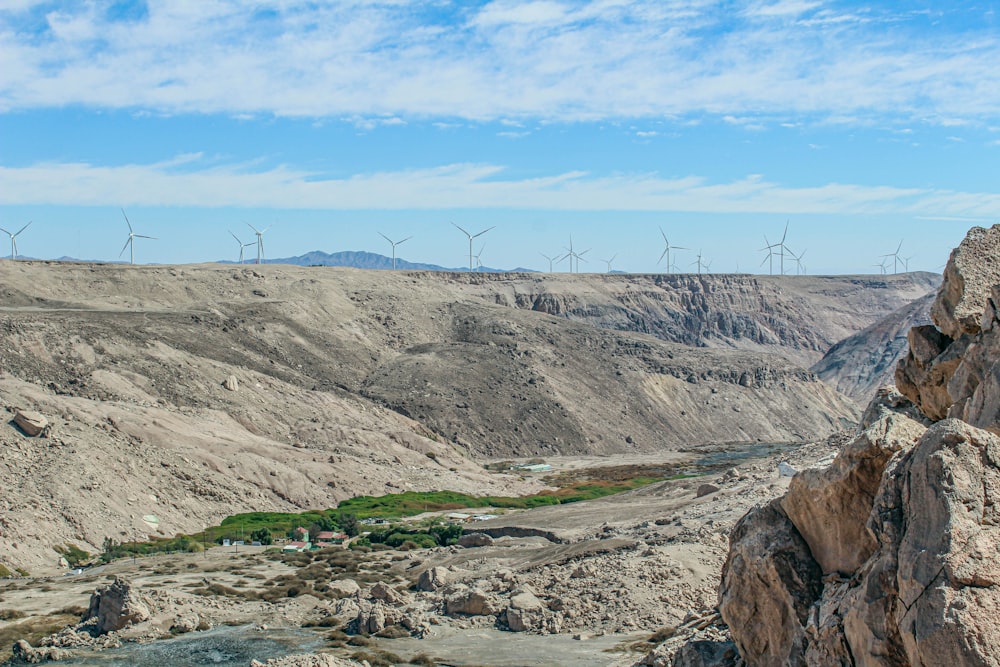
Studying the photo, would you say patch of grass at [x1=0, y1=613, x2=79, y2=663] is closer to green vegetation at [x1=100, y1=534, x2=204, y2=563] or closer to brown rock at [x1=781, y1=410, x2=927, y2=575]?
green vegetation at [x1=100, y1=534, x2=204, y2=563]

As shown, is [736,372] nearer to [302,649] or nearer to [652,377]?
[652,377]

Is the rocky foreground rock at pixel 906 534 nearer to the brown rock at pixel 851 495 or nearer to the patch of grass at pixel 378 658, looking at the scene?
the brown rock at pixel 851 495

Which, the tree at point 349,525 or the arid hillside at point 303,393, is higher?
the arid hillside at point 303,393

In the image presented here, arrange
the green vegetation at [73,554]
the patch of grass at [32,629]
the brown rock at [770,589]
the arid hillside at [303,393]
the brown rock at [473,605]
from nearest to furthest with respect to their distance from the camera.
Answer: the brown rock at [770,589] < the patch of grass at [32,629] < the brown rock at [473,605] < the green vegetation at [73,554] < the arid hillside at [303,393]

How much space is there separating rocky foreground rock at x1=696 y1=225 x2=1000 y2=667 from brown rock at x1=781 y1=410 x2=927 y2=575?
0.02m

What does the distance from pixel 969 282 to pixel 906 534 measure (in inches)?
275

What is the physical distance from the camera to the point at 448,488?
249 feet

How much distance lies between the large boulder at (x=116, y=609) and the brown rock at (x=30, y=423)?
25.2 m

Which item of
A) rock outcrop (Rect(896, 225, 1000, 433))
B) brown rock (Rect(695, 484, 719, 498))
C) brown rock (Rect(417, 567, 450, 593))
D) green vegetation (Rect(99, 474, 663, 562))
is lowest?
green vegetation (Rect(99, 474, 663, 562))

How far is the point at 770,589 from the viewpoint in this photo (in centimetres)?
1516

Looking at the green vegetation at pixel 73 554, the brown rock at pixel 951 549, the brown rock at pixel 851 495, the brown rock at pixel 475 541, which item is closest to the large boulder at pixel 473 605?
the brown rock at pixel 475 541

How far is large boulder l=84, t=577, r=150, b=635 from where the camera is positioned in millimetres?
35750

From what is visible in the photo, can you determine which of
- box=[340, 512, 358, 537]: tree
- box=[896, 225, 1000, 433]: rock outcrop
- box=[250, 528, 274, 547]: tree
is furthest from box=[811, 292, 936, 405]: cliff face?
box=[896, 225, 1000, 433]: rock outcrop

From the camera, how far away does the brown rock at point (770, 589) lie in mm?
14742
